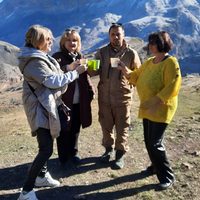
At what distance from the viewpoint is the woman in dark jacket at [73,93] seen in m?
3.35

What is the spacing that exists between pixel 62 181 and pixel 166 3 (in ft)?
720

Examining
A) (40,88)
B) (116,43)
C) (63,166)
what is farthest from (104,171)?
(116,43)

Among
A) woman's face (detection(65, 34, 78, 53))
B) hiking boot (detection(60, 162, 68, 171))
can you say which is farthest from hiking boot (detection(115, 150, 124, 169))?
woman's face (detection(65, 34, 78, 53))

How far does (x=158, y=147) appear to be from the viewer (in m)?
2.85

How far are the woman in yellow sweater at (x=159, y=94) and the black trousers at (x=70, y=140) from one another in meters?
1.23

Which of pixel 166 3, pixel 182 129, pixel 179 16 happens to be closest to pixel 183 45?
pixel 179 16

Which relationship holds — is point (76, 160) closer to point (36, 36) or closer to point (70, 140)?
point (70, 140)

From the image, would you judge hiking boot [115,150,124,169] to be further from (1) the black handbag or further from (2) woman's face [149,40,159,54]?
(2) woman's face [149,40,159,54]

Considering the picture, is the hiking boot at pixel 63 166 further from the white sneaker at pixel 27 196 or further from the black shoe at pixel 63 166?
the white sneaker at pixel 27 196

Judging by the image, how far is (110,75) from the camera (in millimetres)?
3488

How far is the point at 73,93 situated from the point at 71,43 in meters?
0.84

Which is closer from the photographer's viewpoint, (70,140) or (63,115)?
(63,115)

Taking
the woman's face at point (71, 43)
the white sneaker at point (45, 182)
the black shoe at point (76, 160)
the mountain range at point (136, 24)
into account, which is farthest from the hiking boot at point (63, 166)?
the mountain range at point (136, 24)

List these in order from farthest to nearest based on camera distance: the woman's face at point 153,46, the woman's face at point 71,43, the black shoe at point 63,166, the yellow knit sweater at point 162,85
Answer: the black shoe at point 63,166 → the woman's face at point 71,43 → the woman's face at point 153,46 → the yellow knit sweater at point 162,85
